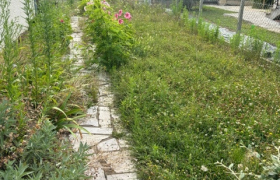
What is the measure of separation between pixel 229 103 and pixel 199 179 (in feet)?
5.15

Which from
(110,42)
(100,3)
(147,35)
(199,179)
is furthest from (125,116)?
(147,35)

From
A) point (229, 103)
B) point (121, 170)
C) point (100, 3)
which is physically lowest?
point (121, 170)

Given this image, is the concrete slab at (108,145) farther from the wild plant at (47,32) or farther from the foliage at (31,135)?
the wild plant at (47,32)

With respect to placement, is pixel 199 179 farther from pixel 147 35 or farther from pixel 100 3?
pixel 147 35

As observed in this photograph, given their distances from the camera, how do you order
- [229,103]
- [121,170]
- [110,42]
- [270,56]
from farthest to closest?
1. [270,56]
2. [110,42]
3. [229,103]
4. [121,170]

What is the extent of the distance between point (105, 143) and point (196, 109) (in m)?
1.25

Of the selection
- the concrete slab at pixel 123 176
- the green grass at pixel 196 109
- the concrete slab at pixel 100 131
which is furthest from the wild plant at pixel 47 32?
the concrete slab at pixel 123 176

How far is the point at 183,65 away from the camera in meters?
5.26

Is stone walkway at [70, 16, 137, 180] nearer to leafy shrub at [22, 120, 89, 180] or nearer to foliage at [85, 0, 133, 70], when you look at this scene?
leafy shrub at [22, 120, 89, 180]

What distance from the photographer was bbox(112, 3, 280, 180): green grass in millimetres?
2770

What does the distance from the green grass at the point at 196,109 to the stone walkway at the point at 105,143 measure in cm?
13

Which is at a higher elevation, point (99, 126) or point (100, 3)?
point (100, 3)

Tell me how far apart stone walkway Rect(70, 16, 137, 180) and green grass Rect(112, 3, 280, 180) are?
Answer: 133 millimetres

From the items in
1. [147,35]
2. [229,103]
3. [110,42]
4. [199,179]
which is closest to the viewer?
[199,179]
